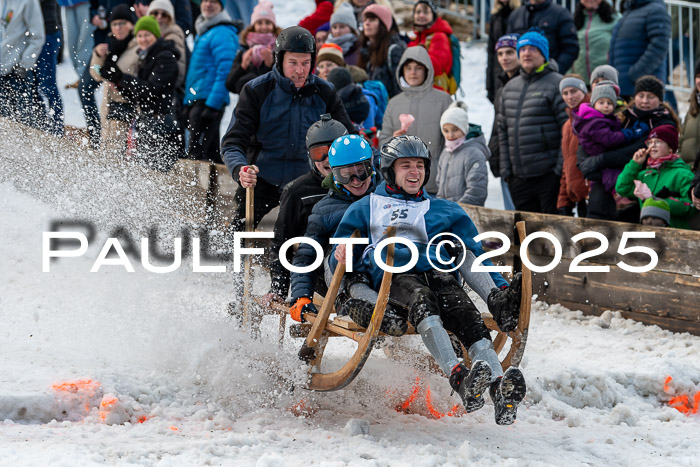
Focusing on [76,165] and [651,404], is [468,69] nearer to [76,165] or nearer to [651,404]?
[76,165]

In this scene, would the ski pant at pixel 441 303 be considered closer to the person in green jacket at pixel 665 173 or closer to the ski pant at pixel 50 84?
the person in green jacket at pixel 665 173

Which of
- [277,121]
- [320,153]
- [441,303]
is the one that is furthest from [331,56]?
[441,303]

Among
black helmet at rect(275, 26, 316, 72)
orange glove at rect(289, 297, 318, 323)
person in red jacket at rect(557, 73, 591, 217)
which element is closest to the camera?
orange glove at rect(289, 297, 318, 323)

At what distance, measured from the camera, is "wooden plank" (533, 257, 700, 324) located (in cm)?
729

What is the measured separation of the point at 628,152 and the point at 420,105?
1.99 meters

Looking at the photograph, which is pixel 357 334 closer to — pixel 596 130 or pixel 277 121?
pixel 277 121

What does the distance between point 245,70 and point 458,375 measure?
18.5ft

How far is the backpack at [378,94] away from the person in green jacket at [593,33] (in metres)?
2.19

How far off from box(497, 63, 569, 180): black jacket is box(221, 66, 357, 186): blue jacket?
2.10 m

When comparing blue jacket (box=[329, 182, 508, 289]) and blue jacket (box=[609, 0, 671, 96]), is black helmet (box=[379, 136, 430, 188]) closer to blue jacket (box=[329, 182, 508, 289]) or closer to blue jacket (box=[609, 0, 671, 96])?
blue jacket (box=[329, 182, 508, 289])

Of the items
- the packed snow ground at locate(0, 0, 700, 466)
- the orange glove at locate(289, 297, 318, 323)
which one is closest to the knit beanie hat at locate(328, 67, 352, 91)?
the packed snow ground at locate(0, 0, 700, 466)

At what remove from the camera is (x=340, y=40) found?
10594 mm
